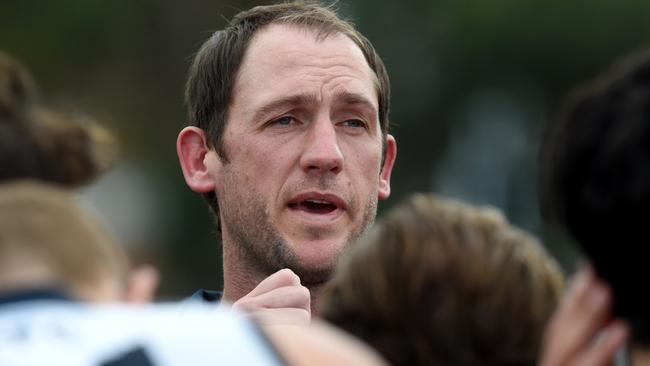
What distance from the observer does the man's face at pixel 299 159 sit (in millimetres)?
6102

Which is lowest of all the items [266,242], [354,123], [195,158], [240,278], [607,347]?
[240,278]

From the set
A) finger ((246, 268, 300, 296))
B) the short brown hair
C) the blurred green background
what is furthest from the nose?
the blurred green background

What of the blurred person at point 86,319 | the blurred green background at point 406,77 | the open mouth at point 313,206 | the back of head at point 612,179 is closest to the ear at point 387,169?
the open mouth at point 313,206

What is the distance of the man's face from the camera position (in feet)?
20.0

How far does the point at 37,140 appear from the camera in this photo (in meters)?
3.28

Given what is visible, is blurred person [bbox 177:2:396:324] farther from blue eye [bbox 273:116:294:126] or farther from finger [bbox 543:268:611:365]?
finger [bbox 543:268:611:365]

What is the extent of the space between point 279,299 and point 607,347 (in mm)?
2051

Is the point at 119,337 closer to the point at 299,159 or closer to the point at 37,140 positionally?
the point at 37,140

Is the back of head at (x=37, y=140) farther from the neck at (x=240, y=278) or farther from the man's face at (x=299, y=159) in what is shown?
the neck at (x=240, y=278)

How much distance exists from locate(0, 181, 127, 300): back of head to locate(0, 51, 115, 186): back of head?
0.24 feet

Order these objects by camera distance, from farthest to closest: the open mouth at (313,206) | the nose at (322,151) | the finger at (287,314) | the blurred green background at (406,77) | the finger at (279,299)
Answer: the blurred green background at (406,77), the open mouth at (313,206), the nose at (322,151), the finger at (279,299), the finger at (287,314)

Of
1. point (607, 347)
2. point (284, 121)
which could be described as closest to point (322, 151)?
point (284, 121)

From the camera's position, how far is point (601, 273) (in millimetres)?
3207

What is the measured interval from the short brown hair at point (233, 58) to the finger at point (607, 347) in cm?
328
